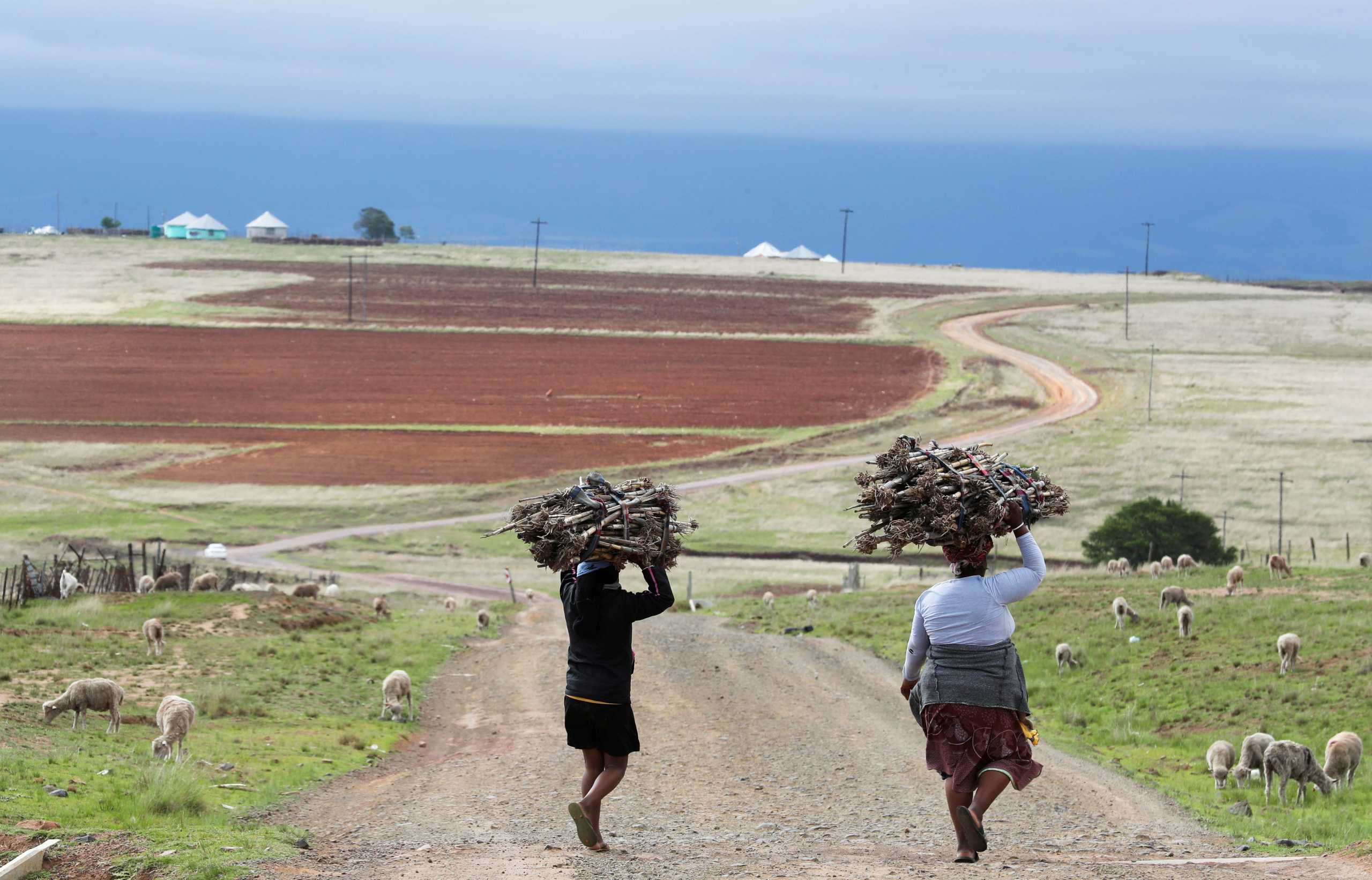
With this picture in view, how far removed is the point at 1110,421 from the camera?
6900 cm

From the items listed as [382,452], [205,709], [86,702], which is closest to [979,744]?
A: [86,702]

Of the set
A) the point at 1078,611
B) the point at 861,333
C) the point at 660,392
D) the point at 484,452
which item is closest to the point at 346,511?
the point at 484,452

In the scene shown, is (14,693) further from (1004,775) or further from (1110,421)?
(1110,421)

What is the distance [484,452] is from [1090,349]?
1993 inches

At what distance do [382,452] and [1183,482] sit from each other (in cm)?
3405

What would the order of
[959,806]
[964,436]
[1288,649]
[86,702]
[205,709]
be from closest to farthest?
[959,806] < [86,702] < [205,709] < [1288,649] < [964,436]

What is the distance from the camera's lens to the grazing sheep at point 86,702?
16.0 m

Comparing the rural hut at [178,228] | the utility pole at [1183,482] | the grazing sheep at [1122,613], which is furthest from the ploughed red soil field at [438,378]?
the rural hut at [178,228]

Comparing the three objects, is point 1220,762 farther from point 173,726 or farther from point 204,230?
point 204,230

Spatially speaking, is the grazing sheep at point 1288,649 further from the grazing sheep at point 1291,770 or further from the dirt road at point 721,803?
the grazing sheep at point 1291,770

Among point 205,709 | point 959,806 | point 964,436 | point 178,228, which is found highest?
point 178,228

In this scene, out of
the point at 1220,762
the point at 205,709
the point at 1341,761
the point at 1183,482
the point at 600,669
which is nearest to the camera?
the point at 600,669

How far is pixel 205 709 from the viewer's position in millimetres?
18031

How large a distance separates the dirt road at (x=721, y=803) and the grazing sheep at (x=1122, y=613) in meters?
4.25
